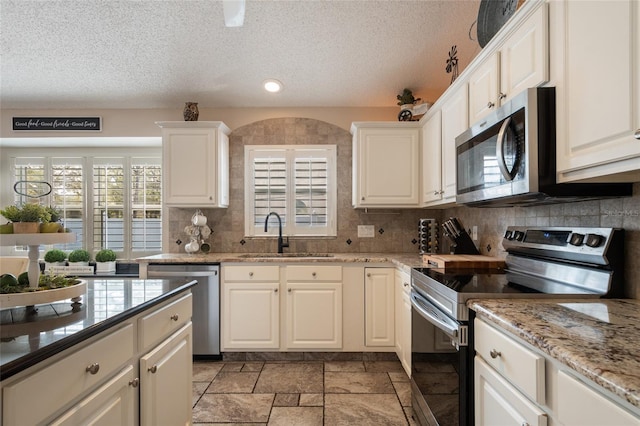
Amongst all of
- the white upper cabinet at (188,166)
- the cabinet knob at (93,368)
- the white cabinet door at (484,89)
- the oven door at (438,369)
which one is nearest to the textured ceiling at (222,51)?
the white upper cabinet at (188,166)

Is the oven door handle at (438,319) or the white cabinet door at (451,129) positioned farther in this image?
the white cabinet door at (451,129)

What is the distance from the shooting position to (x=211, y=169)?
3219 mm

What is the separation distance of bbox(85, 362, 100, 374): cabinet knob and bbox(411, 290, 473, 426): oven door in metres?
1.26

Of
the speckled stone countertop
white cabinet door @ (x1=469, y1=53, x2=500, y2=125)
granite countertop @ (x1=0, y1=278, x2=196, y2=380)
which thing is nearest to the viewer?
the speckled stone countertop

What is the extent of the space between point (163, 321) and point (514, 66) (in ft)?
6.50

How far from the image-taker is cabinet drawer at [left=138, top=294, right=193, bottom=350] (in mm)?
1284

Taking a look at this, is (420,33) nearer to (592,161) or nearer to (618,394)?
(592,161)

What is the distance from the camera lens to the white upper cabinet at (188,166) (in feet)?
10.5

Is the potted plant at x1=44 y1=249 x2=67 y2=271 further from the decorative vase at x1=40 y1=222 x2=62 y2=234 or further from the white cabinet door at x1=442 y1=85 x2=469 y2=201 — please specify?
the white cabinet door at x1=442 y1=85 x2=469 y2=201

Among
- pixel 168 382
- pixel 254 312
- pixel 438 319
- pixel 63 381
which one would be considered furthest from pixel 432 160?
pixel 63 381

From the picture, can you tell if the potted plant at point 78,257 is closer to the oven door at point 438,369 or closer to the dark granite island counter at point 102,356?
the dark granite island counter at point 102,356

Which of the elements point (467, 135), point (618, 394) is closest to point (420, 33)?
point (467, 135)

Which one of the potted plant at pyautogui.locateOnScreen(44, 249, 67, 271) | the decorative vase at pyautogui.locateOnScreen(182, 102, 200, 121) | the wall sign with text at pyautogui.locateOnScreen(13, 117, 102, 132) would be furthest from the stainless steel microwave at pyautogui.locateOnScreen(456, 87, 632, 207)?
the potted plant at pyautogui.locateOnScreen(44, 249, 67, 271)

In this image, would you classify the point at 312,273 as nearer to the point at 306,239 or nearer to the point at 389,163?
the point at 306,239
